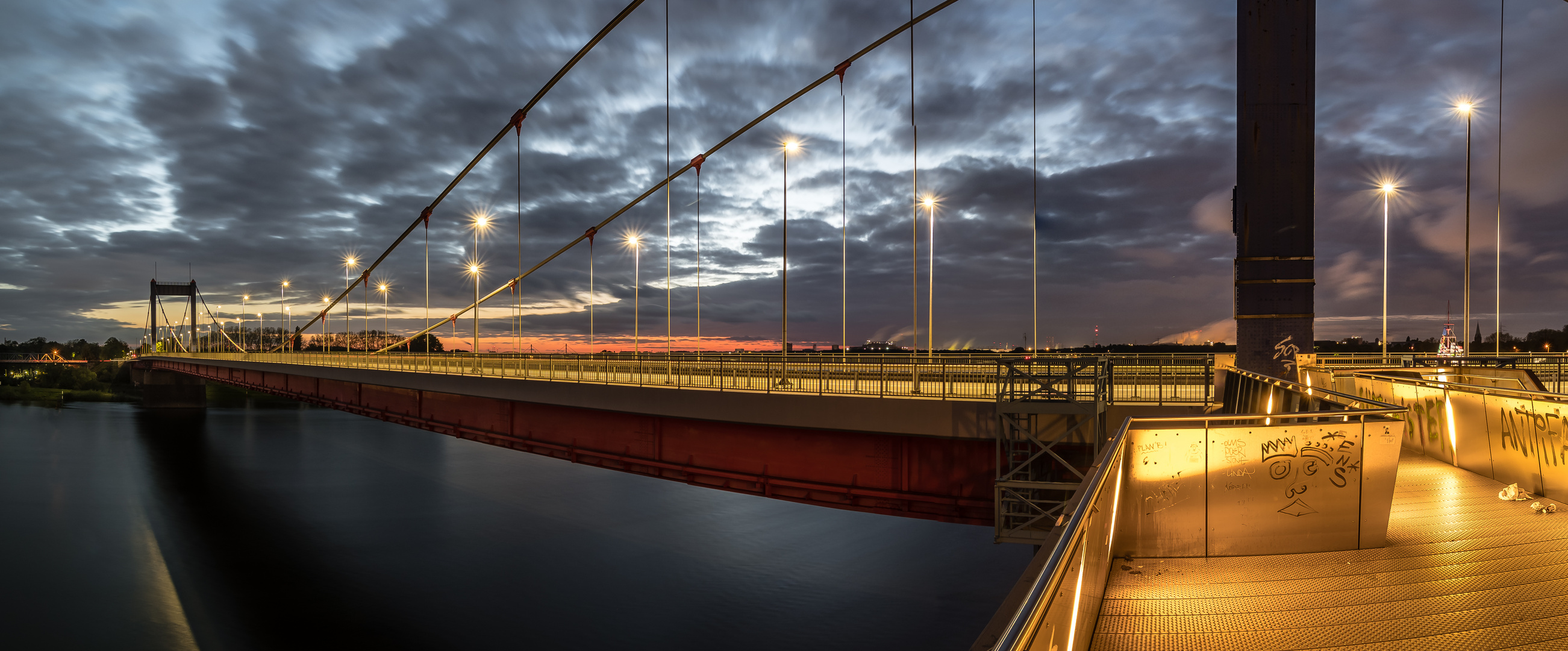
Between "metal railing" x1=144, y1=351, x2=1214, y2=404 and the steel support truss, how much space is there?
0.39m

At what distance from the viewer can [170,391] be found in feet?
280

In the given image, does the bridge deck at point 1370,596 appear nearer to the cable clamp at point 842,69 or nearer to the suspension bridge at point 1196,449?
the suspension bridge at point 1196,449

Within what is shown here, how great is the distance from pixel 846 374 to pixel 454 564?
23.1 m

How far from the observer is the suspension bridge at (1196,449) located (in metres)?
4.94

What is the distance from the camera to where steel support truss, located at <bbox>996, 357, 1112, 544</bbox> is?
41.1ft

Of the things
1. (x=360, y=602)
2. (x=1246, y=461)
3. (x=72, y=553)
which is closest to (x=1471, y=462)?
(x=1246, y=461)

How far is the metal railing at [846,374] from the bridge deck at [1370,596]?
6840 mm

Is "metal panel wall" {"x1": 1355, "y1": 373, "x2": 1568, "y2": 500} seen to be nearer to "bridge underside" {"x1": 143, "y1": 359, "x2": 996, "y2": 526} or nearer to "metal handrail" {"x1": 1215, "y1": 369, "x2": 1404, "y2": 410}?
"metal handrail" {"x1": 1215, "y1": 369, "x2": 1404, "y2": 410}

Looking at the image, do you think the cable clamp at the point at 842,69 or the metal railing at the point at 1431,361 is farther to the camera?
the cable clamp at the point at 842,69

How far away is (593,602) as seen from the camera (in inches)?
1055

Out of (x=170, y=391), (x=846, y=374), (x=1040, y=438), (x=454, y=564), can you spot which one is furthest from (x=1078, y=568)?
(x=170, y=391)

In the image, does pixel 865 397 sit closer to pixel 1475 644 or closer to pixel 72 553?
pixel 1475 644

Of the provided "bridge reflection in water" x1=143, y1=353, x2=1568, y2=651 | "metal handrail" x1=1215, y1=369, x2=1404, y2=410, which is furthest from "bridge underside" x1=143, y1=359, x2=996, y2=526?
"metal handrail" x1=1215, y1=369, x2=1404, y2=410

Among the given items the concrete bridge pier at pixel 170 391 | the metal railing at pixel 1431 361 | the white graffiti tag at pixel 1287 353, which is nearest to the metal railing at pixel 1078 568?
the white graffiti tag at pixel 1287 353
